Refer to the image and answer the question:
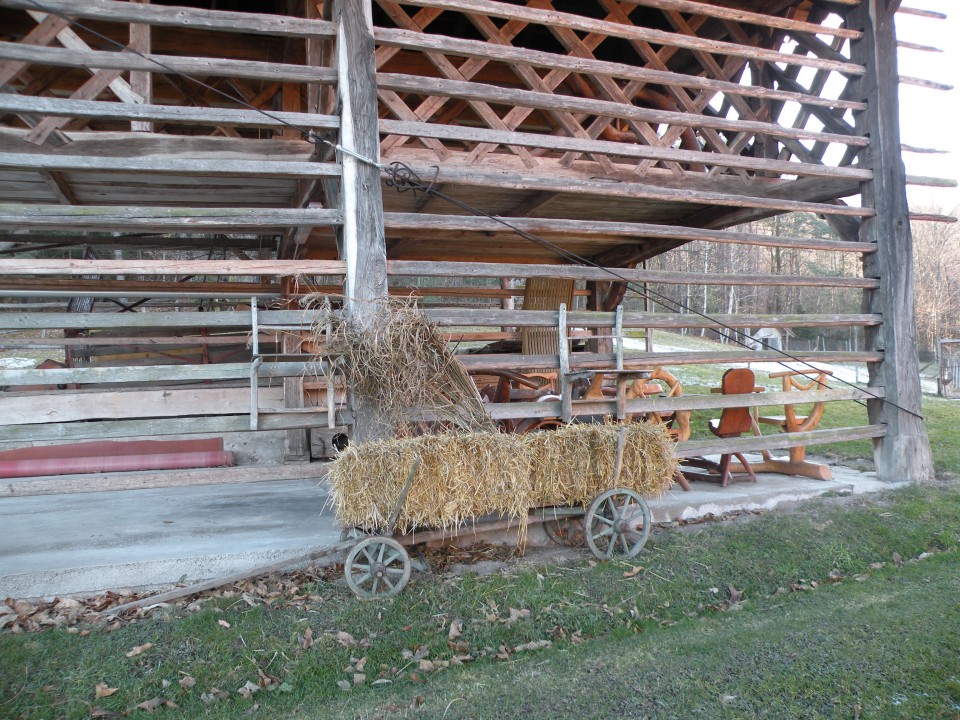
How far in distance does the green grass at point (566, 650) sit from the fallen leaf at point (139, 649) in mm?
25

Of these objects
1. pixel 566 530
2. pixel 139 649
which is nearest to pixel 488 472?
pixel 566 530

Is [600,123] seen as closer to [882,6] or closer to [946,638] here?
[882,6]

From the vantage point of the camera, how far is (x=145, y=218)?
218 inches

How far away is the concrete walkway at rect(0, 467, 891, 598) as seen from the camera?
483cm

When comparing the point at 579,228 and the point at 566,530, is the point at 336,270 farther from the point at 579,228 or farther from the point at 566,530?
the point at 566,530

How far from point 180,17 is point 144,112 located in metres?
0.81

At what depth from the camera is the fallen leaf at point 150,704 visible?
11.8 feet

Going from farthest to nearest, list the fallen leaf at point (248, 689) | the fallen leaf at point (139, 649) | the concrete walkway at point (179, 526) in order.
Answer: the concrete walkway at point (179, 526), the fallen leaf at point (139, 649), the fallen leaf at point (248, 689)

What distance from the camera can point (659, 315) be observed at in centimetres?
736

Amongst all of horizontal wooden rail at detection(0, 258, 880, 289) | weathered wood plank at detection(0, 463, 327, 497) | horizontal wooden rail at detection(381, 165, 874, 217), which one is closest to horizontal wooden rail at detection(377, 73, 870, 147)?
horizontal wooden rail at detection(381, 165, 874, 217)

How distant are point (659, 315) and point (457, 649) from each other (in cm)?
426

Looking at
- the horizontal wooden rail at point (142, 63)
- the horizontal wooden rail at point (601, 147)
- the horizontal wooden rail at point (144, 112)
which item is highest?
the horizontal wooden rail at point (142, 63)

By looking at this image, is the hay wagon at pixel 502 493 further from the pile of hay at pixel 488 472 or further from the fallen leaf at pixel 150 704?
the fallen leaf at pixel 150 704

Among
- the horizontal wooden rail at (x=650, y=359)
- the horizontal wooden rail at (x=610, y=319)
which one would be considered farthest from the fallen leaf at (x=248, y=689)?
the horizontal wooden rail at (x=610, y=319)
